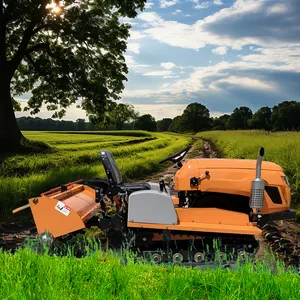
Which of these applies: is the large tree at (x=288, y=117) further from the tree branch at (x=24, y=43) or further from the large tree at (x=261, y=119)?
the tree branch at (x=24, y=43)

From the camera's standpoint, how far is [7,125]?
76.8ft

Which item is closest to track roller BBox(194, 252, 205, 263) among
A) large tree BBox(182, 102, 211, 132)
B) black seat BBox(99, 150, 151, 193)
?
black seat BBox(99, 150, 151, 193)

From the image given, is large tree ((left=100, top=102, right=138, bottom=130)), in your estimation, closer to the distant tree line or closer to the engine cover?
the engine cover

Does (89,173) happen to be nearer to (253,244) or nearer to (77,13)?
(253,244)

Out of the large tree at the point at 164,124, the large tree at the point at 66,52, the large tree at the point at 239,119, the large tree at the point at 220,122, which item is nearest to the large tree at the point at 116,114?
the large tree at the point at 66,52

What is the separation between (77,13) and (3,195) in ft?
53.7

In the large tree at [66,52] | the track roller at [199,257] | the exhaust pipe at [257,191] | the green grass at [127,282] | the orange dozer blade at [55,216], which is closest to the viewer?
the green grass at [127,282]

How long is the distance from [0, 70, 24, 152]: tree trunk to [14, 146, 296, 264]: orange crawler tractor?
719 inches

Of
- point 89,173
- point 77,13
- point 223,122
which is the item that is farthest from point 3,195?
point 223,122

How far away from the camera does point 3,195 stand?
8680 mm

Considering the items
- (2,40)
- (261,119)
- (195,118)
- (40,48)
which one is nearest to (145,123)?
(195,118)

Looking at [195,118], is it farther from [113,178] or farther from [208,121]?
[113,178]

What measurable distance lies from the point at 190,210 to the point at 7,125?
20266 mm

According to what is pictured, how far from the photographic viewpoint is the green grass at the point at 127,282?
334cm
